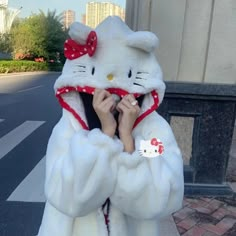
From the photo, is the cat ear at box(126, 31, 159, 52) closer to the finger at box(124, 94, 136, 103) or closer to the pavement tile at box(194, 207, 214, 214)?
the finger at box(124, 94, 136, 103)

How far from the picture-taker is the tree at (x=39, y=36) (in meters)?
34.0

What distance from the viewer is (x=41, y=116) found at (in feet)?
27.9

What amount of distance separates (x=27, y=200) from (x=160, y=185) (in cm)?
283

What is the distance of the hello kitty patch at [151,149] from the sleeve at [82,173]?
9 cm

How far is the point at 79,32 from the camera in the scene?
4.38 ft

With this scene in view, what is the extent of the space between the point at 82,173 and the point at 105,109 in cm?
27

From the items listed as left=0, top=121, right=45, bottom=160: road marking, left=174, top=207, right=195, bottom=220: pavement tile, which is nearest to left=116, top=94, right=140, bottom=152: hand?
left=174, top=207, right=195, bottom=220: pavement tile

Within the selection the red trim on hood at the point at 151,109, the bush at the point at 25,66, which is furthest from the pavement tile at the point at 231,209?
the bush at the point at 25,66

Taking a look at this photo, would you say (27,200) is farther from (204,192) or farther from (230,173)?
(230,173)

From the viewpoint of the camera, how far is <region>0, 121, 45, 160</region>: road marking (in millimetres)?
5578

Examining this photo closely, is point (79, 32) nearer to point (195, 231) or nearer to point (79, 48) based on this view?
point (79, 48)

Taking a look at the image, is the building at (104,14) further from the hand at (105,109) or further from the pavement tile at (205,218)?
the pavement tile at (205,218)

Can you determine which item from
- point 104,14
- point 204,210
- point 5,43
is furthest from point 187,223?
point 5,43

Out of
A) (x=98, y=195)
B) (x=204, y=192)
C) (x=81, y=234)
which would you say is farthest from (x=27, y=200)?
(x=98, y=195)
